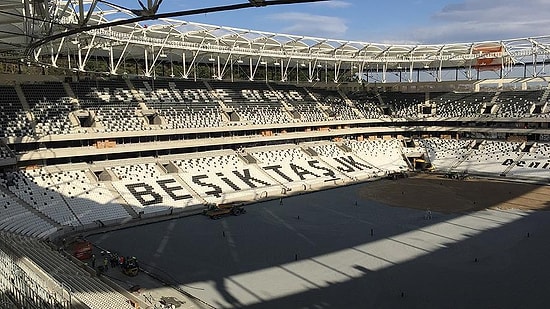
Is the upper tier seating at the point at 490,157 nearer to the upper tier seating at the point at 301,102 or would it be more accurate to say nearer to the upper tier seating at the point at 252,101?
the upper tier seating at the point at 301,102

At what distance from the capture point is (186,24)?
4181cm

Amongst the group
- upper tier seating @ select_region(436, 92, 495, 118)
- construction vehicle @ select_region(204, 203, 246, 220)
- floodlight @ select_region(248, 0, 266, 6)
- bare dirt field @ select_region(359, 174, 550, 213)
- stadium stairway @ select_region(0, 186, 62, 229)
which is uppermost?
floodlight @ select_region(248, 0, 266, 6)

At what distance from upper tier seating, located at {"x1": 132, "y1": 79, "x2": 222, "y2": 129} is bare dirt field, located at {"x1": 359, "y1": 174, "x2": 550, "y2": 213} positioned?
17822 millimetres

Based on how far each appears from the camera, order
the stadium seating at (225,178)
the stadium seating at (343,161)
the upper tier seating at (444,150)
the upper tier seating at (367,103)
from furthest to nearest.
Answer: the upper tier seating at (367,103) < the upper tier seating at (444,150) < the stadium seating at (343,161) < the stadium seating at (225,178)

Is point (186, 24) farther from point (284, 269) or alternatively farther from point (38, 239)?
point (284, 269)

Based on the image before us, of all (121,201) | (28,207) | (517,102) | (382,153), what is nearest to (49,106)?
(121,201)

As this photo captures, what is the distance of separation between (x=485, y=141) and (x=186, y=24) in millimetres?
38121

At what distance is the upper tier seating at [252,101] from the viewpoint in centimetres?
5209

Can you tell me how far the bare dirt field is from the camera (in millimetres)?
36531

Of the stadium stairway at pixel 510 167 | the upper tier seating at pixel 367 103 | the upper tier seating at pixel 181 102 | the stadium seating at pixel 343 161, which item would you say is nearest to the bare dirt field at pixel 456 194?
the stadium stairway at pixel 510 167

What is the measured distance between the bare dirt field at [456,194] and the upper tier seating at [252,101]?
14.1 m

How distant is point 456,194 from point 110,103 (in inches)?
1307

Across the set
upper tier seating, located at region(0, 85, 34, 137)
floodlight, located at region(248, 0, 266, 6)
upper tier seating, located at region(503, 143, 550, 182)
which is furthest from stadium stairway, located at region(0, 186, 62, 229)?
upper tier seating, located at region(503, 143, 550, 182)

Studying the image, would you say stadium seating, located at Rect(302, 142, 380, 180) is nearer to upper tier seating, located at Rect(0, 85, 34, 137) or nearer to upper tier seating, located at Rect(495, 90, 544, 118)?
upper tier seating, located at Rect(495, 90, 544, 118)
